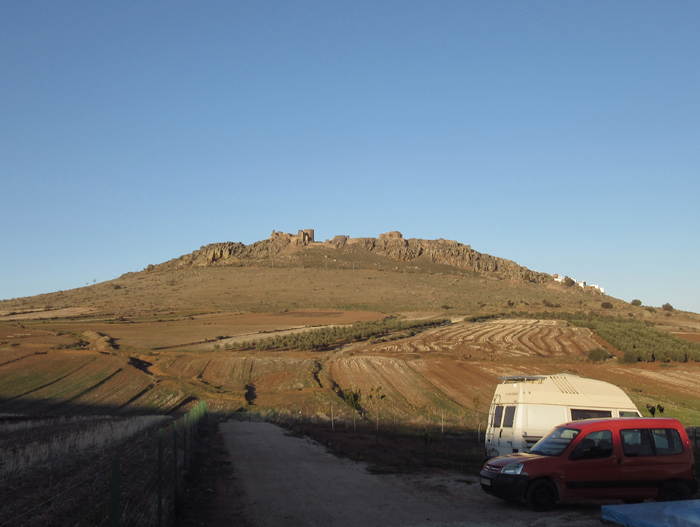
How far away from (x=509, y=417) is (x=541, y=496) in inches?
205

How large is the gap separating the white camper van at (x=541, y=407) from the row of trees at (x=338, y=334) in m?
41.1

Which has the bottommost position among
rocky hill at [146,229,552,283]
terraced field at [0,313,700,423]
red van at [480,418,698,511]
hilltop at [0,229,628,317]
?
terraced field at [0,313,700,423]

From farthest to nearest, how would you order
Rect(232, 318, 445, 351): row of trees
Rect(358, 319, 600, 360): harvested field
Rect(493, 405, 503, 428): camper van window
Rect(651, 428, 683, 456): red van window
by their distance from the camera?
Rect(232, 318, 445, 351): row of trees
Rect(358, 319, 600, 360): harvested field
Rect(493, 405, 503, 428): camper van window
Rect(651, 428, 683, 456): red van window

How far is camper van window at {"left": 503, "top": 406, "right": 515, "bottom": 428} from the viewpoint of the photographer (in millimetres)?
15336

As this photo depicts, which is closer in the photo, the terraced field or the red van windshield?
the red van windshield

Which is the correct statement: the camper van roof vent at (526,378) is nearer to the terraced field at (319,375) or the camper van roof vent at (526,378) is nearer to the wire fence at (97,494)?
the wire fence at (97,494)

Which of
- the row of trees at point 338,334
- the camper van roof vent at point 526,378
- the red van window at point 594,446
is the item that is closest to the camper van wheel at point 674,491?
the red van window at point 594,446

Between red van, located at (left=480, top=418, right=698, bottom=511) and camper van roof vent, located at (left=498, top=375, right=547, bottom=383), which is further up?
camper van roof vent, located at (left=498, top=375, right=547, bottom=383)

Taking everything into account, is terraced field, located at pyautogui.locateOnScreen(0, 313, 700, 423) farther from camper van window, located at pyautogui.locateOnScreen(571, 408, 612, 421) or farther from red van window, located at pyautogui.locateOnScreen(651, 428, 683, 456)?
red van window, located at pyautogui.locateOnScreen(651, 428, 683, 456)

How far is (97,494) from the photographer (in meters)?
8.80

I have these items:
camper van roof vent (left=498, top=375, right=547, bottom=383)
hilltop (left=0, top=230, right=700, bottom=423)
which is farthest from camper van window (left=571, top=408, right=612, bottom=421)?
hilltop (left=0, top=230, right=700, bottom=423)

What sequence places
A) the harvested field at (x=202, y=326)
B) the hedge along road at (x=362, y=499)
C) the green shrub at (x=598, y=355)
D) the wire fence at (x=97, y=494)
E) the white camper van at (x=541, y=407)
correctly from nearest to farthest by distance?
the wire fence at (x=97, y=494) < the hedge along road at (x=362, y=499) < the white camper van at (x=541, y=407) < the green shrub at (x=598, y=355) < the harvested field at (x=202, y=326)

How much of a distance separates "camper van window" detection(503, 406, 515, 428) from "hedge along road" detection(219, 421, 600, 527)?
6.14ft

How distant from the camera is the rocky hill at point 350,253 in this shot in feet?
543
